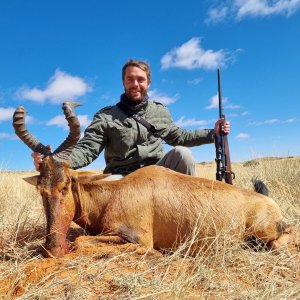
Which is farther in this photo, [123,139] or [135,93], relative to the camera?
[135,93]

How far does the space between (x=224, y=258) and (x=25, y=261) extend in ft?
7.02

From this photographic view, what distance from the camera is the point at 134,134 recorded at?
6.75m

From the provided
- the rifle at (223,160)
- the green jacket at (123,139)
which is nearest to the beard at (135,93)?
the green jacket at (123,139)

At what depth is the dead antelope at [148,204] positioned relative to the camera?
4743mm

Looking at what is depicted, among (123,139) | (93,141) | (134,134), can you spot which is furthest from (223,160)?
(93,141)

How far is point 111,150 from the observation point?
6.91m

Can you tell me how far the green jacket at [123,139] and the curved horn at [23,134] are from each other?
1095mm

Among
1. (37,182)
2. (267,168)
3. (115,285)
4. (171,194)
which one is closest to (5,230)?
(37,182)

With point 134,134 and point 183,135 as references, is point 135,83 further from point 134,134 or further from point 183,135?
point 183,135

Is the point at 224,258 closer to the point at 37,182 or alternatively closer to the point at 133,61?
the point at 37,182

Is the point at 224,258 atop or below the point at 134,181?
below

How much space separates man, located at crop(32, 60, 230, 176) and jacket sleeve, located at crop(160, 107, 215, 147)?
19mm

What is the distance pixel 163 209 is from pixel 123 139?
2.00 m

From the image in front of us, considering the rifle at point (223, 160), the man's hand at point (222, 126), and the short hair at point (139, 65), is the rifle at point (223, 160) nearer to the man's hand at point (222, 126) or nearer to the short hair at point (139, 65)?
the man's hand at point (222, 126)
